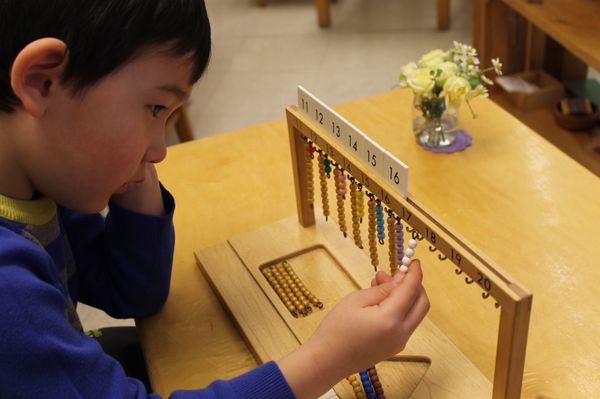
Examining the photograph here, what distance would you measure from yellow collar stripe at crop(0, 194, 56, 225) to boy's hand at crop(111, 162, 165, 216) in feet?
0.50

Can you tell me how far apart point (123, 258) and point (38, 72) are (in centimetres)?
41

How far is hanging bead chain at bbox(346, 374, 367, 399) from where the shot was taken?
0.87 metres

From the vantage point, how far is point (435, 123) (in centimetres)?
134

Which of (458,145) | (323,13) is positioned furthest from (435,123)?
(323,13)

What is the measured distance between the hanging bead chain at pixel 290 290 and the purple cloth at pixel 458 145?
16.5 inches

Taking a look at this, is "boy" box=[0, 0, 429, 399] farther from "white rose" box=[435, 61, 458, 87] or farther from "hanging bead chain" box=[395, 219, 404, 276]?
"white rose" box=[435, 61, 458, 87]

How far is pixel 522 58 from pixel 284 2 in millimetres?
1783

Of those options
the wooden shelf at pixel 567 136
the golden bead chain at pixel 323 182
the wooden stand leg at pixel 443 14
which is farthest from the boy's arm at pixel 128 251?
the wooden stand leg at pixel 443 14

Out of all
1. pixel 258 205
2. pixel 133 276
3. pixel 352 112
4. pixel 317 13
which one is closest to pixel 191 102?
pixel 317 13

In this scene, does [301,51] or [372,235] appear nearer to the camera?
[372,235]

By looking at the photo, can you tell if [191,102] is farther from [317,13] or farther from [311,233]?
[311,233]

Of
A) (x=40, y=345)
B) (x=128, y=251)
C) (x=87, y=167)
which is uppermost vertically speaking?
(x=87, y=167)

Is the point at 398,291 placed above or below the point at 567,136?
above

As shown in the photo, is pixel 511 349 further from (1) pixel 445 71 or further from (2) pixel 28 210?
(1) pixel 445 71
